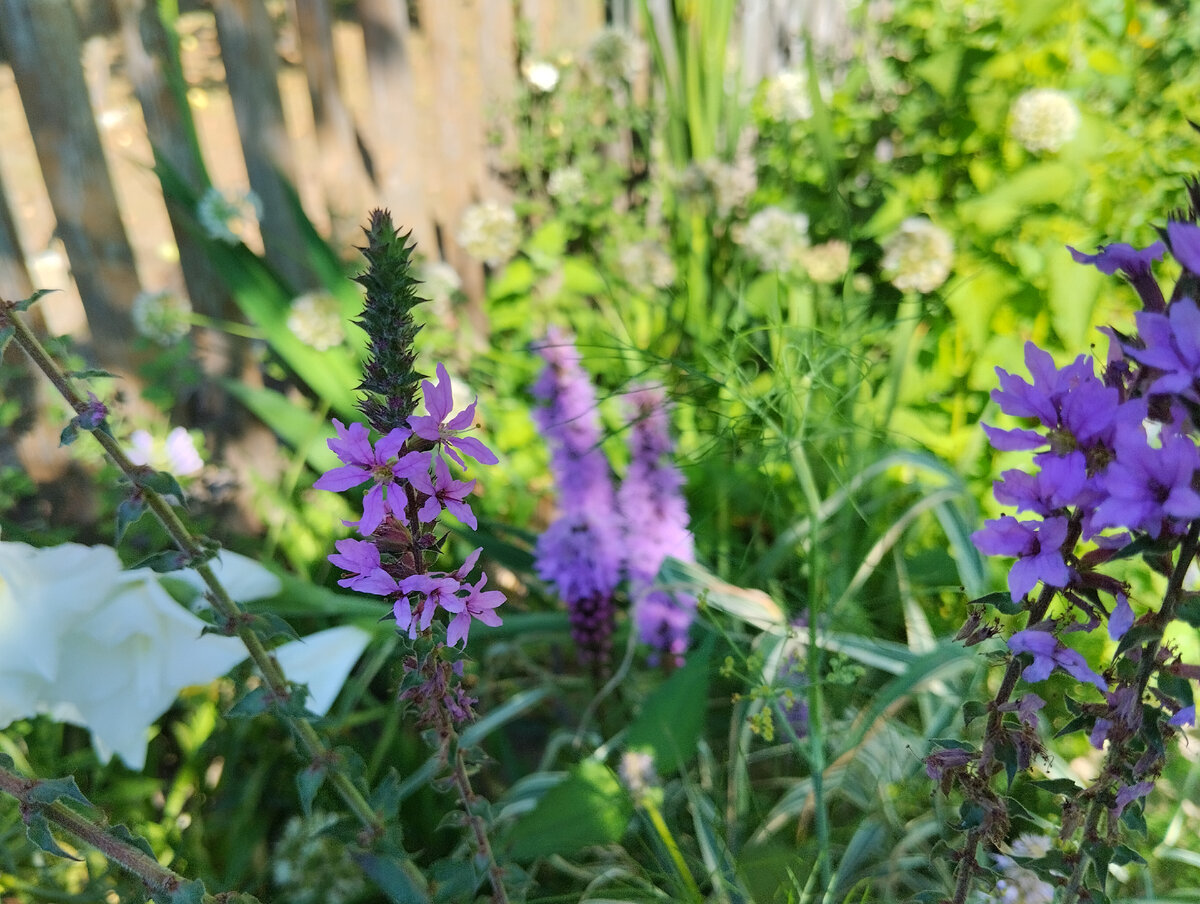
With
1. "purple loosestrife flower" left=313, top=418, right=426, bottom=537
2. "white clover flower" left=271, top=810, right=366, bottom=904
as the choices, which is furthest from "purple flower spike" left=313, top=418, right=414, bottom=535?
"white clover flower" left=271, top=810, right=366, bottom=904

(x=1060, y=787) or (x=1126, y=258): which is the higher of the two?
(x=1126, y=258)

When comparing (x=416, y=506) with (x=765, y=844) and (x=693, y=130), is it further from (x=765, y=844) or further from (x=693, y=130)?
(x=693, y=130)

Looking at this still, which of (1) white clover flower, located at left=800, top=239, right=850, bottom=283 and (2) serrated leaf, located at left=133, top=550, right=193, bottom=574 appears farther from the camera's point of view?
(1) white clover flower, located at left=800, top=239, right=850, bottom=283

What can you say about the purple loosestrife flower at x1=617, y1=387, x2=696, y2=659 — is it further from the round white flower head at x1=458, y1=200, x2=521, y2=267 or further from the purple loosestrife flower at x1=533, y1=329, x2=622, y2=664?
the round white flower head at x1=458, y1=200, x2=521, y2=267

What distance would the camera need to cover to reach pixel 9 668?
721 mm

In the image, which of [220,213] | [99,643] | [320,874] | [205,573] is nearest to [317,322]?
[220,213]

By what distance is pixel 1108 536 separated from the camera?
492 millimetres

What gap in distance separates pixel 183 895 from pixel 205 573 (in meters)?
0.21

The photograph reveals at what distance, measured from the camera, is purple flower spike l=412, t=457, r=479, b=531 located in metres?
0.48

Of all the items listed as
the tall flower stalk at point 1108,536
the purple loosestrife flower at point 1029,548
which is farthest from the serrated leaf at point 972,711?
the purple loosestrife flower at point 1029,548

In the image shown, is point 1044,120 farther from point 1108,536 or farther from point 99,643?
point 99,643

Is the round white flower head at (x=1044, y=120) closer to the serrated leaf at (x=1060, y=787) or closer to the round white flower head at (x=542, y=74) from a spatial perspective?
the round white flower head at (x=542, y=74)

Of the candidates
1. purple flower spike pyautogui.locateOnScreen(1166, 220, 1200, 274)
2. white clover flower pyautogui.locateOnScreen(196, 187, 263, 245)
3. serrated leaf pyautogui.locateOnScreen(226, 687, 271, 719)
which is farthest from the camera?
white clover flower pyautogui.locateOnScreen(196, 187, 263, 245)

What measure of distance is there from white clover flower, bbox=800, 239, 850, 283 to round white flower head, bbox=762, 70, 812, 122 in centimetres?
44
